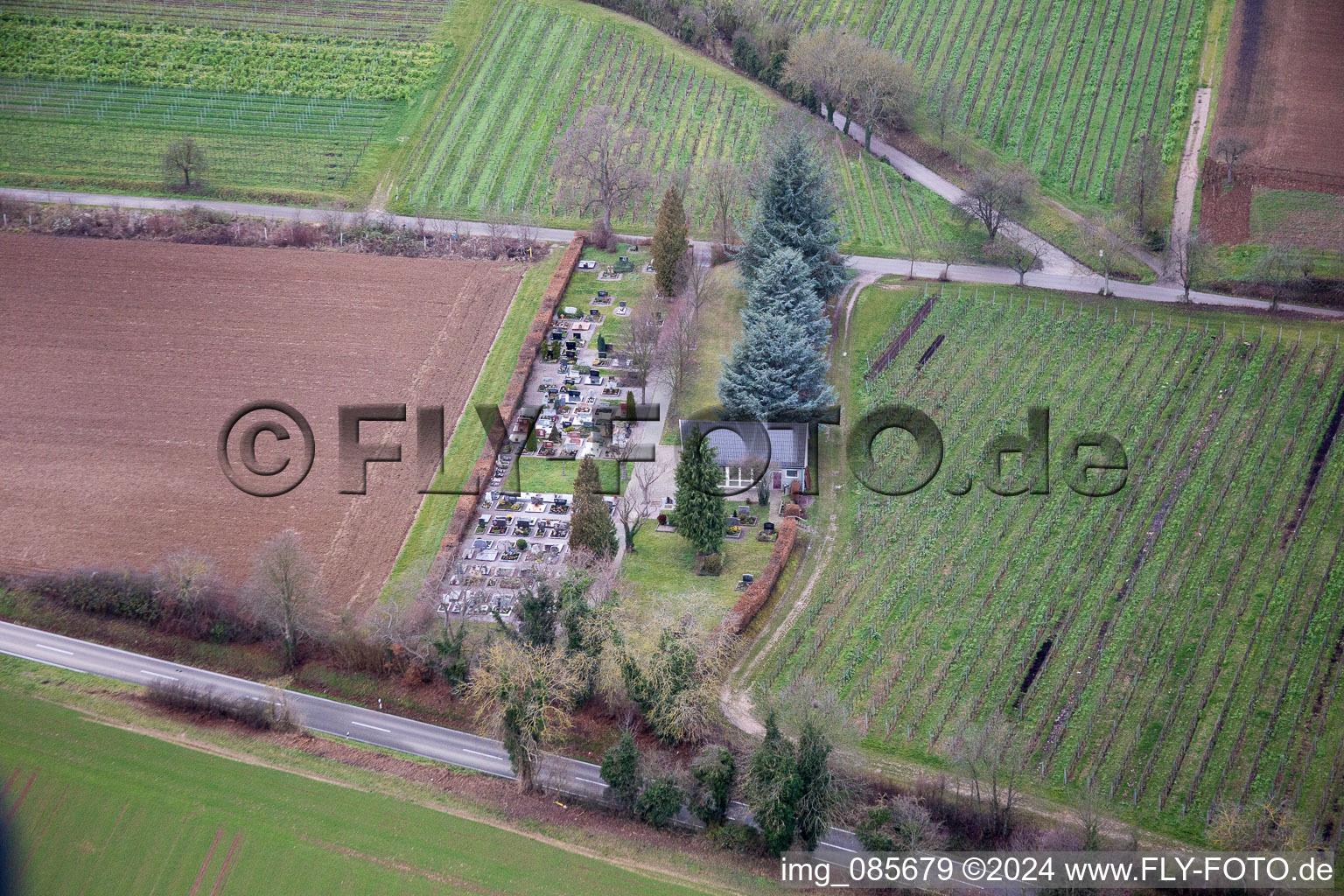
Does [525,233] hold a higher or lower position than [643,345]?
higher

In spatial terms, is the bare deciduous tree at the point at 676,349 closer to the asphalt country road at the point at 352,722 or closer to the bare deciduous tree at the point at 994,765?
the asphalt country road at the point at 352,722

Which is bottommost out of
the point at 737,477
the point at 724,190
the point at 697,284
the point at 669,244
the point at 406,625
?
the point at 406,625

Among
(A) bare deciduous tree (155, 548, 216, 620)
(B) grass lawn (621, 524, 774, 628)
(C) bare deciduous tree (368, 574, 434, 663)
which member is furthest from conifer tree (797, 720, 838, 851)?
(A) bare deciduous tree (155, 548, 216, 620)

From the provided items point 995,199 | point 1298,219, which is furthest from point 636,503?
point 1298,219

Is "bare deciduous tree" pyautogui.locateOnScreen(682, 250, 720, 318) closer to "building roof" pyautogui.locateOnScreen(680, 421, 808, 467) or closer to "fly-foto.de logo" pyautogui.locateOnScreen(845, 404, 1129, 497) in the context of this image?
"building roof" pyautogui.locateOnScreen(680, 421, 808, 467)

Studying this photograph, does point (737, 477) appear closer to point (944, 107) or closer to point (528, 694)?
point (528, 694)

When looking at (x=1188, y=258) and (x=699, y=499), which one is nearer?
(x=699, y=499)

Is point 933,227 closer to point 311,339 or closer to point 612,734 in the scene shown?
point 311,339

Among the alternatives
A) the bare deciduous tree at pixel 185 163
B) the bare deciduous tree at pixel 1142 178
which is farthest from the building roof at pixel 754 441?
the bare deciduous tree at pixel 185 163

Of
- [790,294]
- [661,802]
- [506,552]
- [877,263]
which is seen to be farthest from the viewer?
[877,263]
